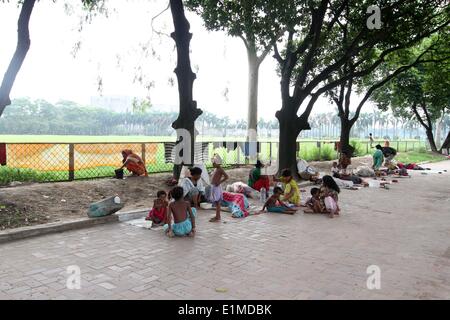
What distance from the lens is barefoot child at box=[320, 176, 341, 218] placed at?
843 cm

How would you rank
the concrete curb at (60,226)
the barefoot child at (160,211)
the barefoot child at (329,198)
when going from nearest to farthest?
the concrete curb at (60,226)
the barefoot child at (160,211)
the barefoot child at (329,198)

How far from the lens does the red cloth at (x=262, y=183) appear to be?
1036 centimetres

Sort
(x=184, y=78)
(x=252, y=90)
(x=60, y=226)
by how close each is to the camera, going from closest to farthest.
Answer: (x=60, y=226) < (x=184, y=78) < (x=252, y=90)

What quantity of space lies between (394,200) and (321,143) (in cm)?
1254

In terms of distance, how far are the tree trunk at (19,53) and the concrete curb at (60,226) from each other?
232 centimetres

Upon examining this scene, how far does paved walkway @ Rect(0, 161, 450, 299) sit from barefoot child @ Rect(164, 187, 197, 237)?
22cm

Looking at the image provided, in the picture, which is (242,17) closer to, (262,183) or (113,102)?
(262,183)

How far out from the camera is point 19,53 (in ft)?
23.4

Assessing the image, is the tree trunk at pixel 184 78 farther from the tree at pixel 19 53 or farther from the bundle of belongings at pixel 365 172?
the bundle of belongings at pixel 365 172

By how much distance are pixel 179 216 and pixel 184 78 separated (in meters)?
5.52

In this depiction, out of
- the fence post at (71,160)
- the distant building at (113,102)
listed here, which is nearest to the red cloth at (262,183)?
the fence post at (71,160)

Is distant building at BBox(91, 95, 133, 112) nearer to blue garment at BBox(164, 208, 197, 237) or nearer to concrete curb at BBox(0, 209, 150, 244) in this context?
concrete curb at BBox(0, 209, 150, 244)

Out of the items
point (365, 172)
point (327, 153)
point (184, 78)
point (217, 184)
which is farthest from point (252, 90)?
point (217, 184)

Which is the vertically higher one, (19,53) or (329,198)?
(19,53)
